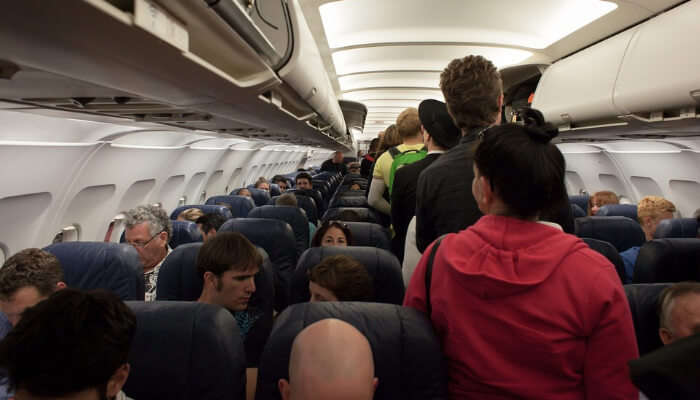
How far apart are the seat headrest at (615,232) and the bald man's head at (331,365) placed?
4228 millimetres

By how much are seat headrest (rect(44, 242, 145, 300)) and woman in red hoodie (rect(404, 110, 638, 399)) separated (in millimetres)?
2360

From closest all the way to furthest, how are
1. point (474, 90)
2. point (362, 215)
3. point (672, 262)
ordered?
point (474, 90)
point (672, 262)
point (362, 215)

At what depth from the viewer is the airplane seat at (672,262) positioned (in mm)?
2900

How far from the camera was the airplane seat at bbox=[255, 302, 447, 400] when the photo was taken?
137cm

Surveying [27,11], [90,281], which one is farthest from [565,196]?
[90,281]

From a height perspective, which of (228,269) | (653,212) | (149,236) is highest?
(653,212)

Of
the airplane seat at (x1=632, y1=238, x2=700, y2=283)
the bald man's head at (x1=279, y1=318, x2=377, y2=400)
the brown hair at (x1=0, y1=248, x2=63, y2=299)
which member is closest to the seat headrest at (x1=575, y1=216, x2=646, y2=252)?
the airplane seat at (x1=632, y1=238, x2=700, y2=283)

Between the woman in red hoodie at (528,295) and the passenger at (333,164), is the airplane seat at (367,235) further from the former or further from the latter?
the passenger at (333,164)

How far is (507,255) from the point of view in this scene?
3.59ft

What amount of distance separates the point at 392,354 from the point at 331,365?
0.38 metres

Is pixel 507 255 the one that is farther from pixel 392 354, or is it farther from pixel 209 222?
pixel 209 222

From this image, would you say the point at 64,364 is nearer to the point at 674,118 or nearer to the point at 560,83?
the point at 674,118

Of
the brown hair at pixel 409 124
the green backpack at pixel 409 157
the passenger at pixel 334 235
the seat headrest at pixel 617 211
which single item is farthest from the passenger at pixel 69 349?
the seat headrest at pixel 617 211

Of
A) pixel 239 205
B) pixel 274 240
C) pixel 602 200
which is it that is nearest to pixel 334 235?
pixel 274 240
